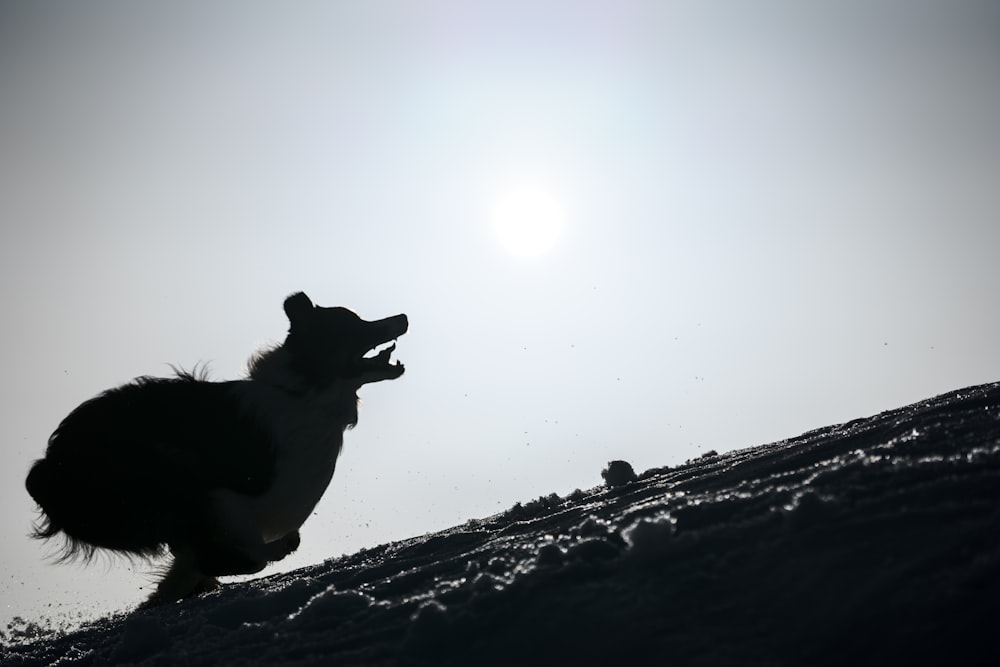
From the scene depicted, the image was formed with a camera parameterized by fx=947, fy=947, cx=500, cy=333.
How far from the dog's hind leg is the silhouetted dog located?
0.03ft

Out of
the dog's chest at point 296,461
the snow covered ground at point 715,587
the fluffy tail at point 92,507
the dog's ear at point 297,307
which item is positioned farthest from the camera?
the dog's ear at point 297,307

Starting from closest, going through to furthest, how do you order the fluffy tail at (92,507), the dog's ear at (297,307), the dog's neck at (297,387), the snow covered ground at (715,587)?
1. the snow covered ground at (715,587)
2. the fluffy tail at (92,507)
3. the dog's neck at (297,387)
4. the dog's ear at (297,307)

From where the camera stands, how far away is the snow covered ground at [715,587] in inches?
118

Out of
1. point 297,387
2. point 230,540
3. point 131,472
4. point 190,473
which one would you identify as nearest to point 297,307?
point 297,387

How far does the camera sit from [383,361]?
988cm

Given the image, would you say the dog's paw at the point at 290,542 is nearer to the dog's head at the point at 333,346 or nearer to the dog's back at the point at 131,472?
the dog's back at the point at 131,472

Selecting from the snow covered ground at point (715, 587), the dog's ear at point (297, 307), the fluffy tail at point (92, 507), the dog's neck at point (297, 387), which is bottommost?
the snow covered ground at point (715, 587)

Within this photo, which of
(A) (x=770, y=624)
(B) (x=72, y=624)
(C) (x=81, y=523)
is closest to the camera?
(A) (x=770, y=624)

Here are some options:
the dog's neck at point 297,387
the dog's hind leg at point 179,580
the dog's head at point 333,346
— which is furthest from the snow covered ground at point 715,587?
the dog's head at point 333,346

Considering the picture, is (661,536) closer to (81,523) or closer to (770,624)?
(770,624)

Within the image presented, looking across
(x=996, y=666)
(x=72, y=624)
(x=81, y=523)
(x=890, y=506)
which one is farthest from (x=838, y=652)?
(x=72, y=624)

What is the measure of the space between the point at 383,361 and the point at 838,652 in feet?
24.3

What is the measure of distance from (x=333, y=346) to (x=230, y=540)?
7.91ft

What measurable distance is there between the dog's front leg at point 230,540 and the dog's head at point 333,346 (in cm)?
165
